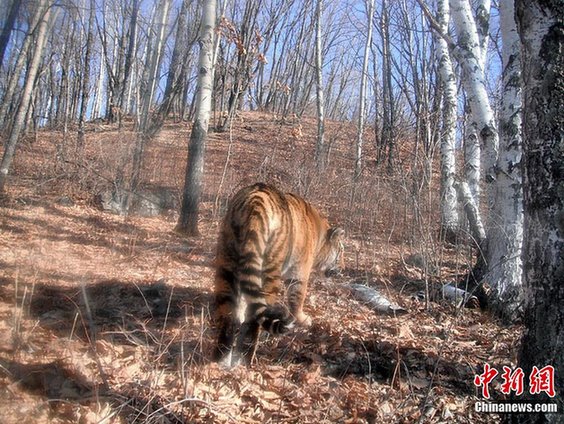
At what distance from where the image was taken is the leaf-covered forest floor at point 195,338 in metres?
3.17

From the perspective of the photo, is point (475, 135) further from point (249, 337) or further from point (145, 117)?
point (145, 117)

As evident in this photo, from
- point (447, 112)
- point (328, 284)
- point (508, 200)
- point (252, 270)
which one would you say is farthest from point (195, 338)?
point (447, 112)

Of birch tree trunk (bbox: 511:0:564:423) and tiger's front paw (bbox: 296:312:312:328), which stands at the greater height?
birch tree trunk (bbox: 511:0:564:423)

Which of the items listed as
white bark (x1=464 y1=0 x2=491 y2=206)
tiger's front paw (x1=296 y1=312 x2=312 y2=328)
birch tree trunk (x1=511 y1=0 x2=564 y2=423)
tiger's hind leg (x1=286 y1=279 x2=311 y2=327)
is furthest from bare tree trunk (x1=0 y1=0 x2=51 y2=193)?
birch tree trunk (x1=511 y1=0 x2=564 y2=423)

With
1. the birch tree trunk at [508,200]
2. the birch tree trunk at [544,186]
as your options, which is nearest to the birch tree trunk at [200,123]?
the birch tree trunk at [508,200]

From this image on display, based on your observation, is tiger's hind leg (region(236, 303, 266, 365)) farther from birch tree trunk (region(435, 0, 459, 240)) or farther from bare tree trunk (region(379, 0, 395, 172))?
bare tree trunk (region(379, 0, 395, 172))

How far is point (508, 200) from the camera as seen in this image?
5164 millimetres

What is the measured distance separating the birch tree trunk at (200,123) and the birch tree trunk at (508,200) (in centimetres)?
521

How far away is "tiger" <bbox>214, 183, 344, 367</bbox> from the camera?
383cm

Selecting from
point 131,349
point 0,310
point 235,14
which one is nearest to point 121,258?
point 0,310

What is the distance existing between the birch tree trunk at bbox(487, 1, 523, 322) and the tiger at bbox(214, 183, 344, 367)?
2.23m

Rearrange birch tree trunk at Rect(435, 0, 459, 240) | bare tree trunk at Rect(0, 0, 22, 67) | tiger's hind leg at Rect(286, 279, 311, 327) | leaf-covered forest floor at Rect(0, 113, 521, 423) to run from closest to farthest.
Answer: leaf-covered forest floor at Rect(0, 113, 521, 423), tiger's hind leg at Rect(286, 279, 311, 327), bare tree trunk at Rect(0, 0, 22, 67), birch tree trunk at Rect(435, 0, 459, 240)

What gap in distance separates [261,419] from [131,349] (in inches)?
53.7

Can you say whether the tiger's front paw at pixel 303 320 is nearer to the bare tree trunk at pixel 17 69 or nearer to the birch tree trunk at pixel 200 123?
the birch tree trunk at pixel 200 123
